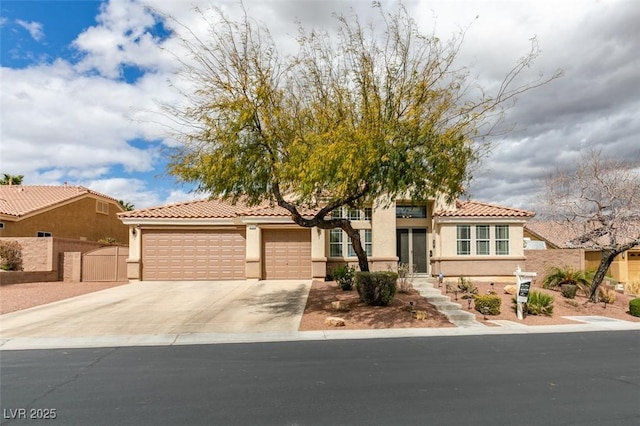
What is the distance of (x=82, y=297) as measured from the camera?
16.6m

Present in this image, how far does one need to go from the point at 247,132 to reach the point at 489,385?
302 inches

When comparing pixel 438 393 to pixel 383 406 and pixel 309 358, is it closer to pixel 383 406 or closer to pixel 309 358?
pixel 383 406

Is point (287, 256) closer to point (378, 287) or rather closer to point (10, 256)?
point (378, 287)

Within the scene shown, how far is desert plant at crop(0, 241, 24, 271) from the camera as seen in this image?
20.2 meters

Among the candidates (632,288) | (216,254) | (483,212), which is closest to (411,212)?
(483,212)

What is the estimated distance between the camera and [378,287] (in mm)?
13797

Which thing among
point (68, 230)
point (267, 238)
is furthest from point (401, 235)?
point (68, 230)

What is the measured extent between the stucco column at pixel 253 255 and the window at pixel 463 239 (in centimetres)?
875

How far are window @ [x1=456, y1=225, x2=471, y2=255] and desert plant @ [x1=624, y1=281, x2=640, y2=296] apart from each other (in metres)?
7.55

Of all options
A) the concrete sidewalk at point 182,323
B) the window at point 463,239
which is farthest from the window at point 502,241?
the concrete sidewalk at point 182,323

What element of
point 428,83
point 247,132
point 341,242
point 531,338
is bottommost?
point 531,338

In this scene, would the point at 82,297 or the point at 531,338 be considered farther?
the point at 82,297

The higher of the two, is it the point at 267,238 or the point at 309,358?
the point at 267,238

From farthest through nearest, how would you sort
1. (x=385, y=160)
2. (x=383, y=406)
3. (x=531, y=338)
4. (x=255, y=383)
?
(x=531, y=338) → (x=385, y=160) → (x=255, y=383) → (x=383, y=406)
